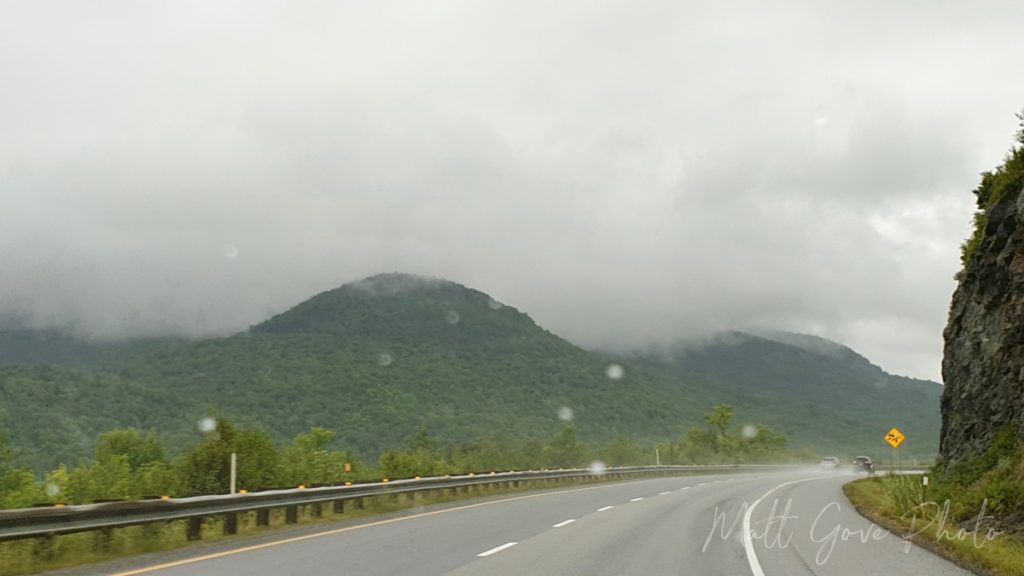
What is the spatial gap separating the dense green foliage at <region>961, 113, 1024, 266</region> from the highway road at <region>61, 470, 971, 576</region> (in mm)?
9916

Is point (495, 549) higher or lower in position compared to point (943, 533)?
higher

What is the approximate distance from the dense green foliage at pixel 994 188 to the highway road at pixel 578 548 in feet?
32.5

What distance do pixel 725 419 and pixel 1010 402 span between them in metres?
111

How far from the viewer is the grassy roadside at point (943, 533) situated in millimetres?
11418

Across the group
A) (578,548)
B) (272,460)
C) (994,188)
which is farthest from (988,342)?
(272,460)

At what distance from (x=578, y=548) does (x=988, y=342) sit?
51.8 feet

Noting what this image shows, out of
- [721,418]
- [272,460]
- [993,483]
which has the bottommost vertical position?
[993,483]

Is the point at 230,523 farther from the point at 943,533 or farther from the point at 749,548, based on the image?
the point at 943,533

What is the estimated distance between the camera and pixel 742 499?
94.4 ft

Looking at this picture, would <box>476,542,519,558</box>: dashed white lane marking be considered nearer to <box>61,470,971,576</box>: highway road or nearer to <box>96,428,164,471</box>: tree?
<box>61,470,971,576</box>: highway road

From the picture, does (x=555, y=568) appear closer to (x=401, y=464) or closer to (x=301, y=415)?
(x=401, y=464)

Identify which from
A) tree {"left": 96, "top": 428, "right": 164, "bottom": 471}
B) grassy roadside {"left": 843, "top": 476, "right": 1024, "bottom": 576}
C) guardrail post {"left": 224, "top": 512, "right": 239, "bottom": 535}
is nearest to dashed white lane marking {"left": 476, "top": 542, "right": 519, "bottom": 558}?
guardrail post {"left": 224, "top": 512, "right": 239, "bottom": 535}

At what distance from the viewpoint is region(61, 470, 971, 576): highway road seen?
37.8 ft

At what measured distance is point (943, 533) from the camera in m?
15.0
